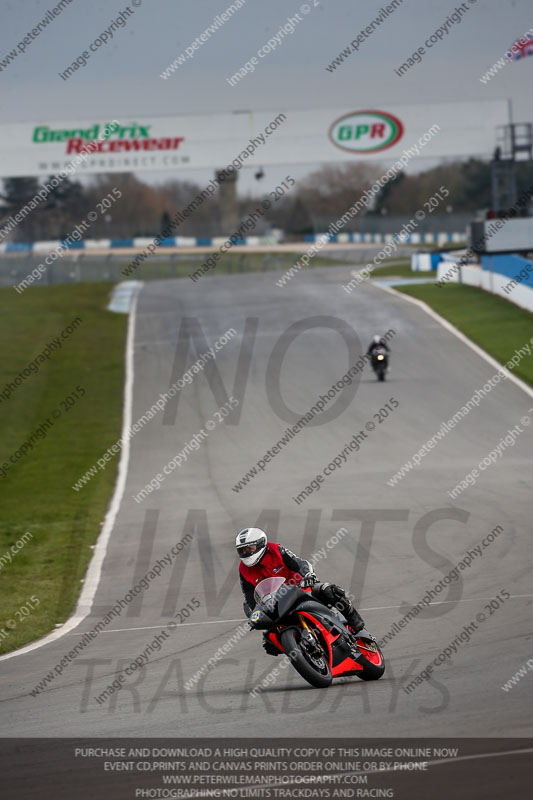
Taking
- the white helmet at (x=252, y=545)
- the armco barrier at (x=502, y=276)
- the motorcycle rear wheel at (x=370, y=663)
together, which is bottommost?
the motorcycle rear wheel at (x=370, y=663)

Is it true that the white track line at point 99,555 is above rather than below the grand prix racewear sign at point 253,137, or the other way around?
below

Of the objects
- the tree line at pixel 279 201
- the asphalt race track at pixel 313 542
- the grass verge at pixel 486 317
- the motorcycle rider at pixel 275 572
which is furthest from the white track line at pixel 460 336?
the tree line at pixel 279 201

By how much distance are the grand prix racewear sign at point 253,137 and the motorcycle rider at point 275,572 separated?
55304 millimetres

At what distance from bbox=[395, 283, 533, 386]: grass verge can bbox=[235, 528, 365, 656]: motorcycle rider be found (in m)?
22.0

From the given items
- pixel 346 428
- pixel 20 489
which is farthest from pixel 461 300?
pixel 20 489

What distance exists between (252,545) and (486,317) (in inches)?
1259

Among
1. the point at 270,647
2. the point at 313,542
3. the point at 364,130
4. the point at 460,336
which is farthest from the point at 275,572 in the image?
the point at 364,130

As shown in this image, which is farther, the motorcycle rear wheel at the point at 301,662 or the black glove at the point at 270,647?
the black glove at the point at 270,647

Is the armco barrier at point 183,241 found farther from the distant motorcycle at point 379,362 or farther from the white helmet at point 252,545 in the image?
the white helmet at point 252,545

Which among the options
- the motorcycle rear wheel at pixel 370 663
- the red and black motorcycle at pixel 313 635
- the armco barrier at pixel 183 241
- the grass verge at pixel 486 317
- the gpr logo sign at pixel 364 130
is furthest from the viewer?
the armco barrier at pixel 183 241

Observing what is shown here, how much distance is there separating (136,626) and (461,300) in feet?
111

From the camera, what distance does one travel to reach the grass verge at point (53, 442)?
1603 cm

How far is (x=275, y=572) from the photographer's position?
996cm

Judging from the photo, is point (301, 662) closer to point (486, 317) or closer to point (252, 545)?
point (252, 545)
